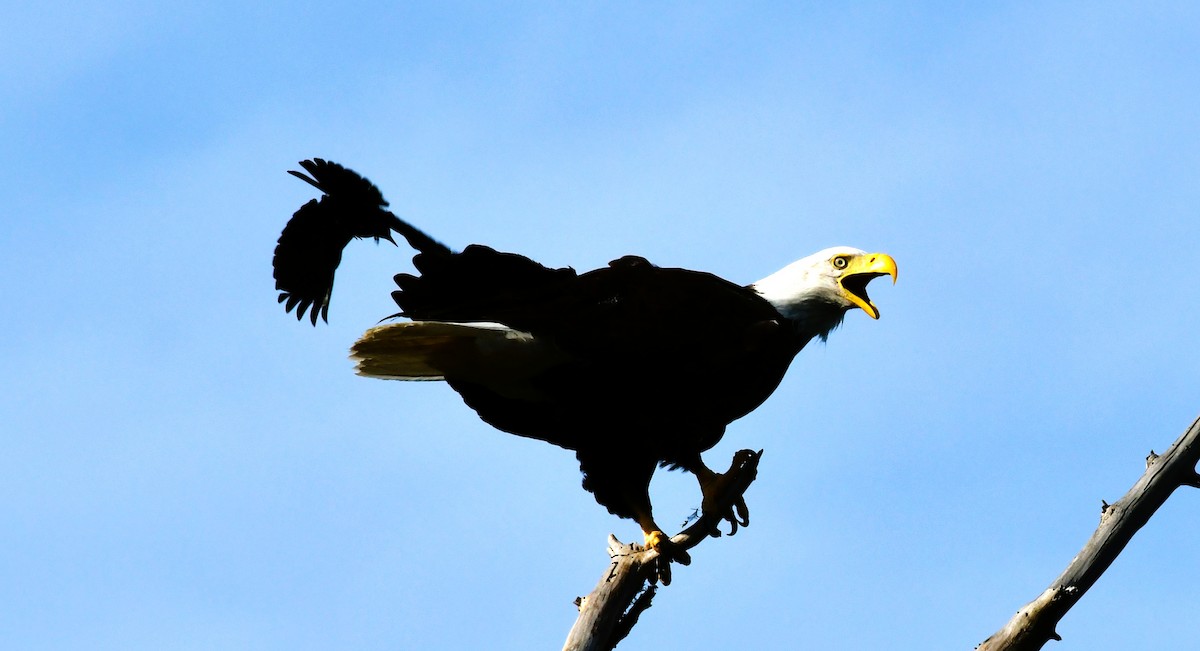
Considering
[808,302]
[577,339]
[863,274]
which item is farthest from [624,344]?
[863,274]

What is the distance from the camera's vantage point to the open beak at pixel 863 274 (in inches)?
223

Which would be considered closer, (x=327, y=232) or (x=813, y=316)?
(x=327, y=232)

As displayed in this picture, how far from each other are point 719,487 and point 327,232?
1.90 meters

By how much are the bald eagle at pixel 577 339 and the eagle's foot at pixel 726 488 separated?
0.9 inches

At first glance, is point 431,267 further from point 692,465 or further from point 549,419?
point 692,465

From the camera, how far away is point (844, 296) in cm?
567

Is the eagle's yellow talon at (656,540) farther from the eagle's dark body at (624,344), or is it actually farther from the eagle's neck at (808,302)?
the eagle's neck at (808,302)

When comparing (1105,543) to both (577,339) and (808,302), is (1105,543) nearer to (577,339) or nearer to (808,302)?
(808,302)

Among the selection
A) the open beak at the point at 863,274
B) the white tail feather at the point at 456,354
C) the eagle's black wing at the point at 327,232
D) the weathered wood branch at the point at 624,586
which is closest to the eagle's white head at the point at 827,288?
the open beak at the point at 863,274

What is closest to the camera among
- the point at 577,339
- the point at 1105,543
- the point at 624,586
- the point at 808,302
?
the point at 1105,543

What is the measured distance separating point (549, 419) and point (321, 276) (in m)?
1.10

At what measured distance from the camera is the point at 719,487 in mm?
5469

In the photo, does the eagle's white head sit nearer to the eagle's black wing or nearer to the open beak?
the open beak

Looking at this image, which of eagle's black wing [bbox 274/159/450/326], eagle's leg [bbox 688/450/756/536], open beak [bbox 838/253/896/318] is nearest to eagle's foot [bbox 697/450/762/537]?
eagle's leg [bbox 688/450/756/536]
